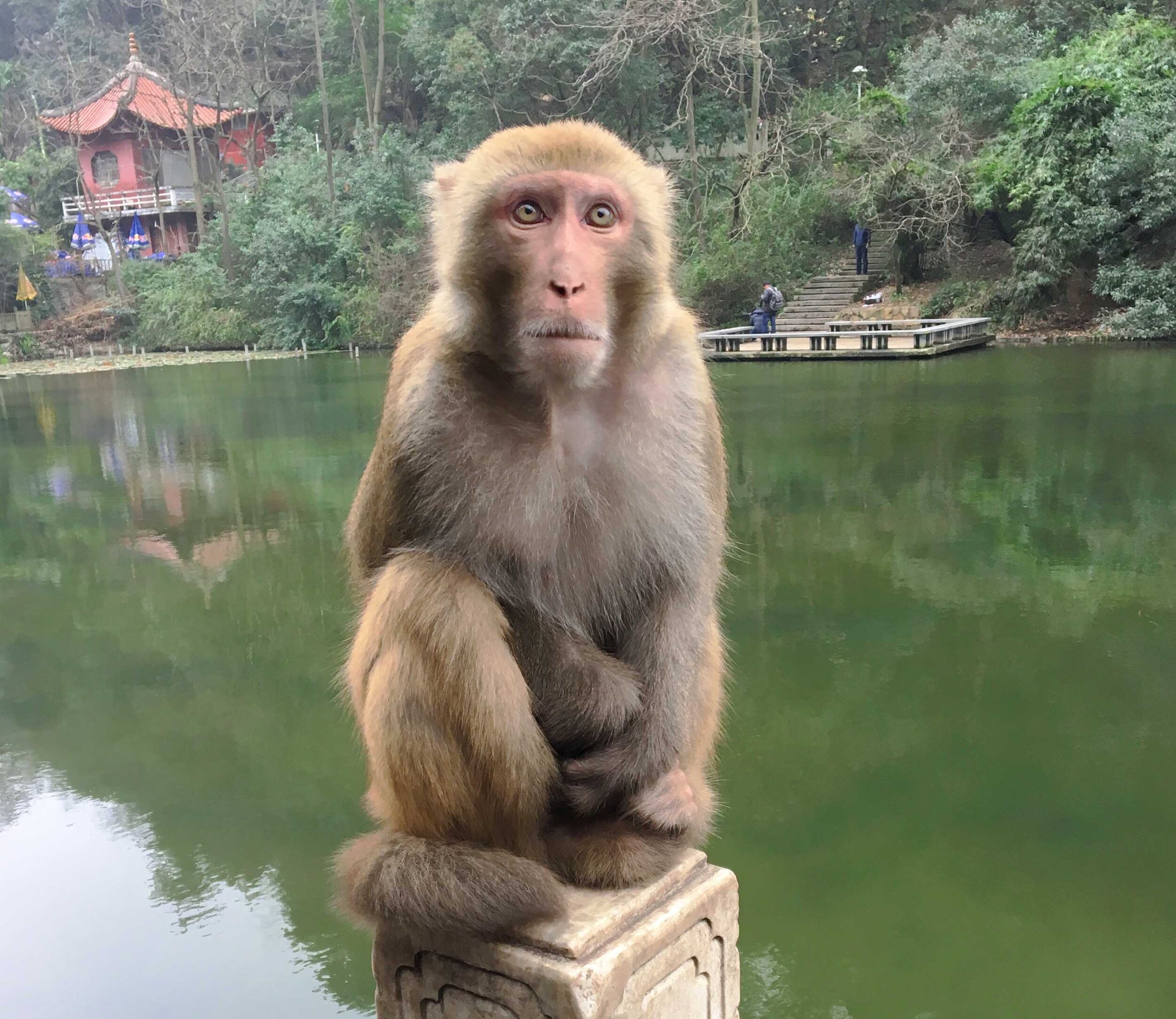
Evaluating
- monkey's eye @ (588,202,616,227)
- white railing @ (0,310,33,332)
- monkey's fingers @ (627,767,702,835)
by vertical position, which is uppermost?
white railing @ (0,310,33,332)

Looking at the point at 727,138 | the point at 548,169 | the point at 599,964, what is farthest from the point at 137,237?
the point at 599,964

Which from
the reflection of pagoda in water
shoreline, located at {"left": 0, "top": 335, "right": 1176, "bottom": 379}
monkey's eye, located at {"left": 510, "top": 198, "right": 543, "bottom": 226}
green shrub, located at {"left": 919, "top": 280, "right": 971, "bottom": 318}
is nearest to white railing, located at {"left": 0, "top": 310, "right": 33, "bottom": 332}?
shoreline, located at {"left": 0, "top": 335, "right": 1176, "bottom": 379}

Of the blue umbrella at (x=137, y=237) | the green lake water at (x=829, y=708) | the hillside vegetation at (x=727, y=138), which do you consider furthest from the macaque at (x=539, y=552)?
the blue umbrella at (x=137, y=237)

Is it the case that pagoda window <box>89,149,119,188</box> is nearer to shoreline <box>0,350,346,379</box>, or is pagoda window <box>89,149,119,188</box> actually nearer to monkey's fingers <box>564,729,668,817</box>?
shoreline <box>0,350,346,379</box>

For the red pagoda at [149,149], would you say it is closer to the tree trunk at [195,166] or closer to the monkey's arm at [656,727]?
the tree trunk at [195,166]

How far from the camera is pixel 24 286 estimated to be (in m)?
26.5

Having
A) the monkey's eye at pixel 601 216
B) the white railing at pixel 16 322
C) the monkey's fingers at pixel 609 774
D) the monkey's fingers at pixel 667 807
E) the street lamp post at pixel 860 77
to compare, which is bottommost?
the monkey's fingers at pixel 667 807

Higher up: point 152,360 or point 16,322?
point 16,322

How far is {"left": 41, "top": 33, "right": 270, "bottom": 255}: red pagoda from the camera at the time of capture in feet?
104

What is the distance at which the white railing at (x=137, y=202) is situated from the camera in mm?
31562

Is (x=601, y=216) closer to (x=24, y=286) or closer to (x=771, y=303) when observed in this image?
(x=771, y=303)

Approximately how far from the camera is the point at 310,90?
32719mm

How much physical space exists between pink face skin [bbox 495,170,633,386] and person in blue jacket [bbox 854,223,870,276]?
18954 mm

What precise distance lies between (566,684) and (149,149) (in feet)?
118
